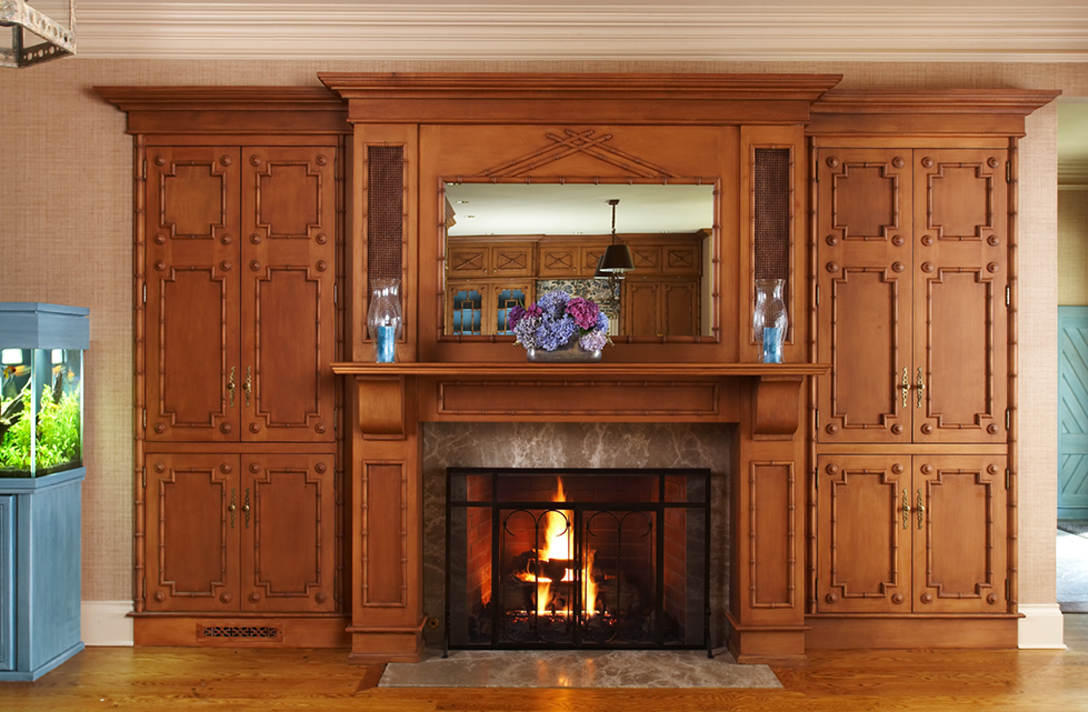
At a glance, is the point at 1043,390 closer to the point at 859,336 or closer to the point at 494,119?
the point at 859,336

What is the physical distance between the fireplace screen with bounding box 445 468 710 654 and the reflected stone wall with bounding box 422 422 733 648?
6 cm

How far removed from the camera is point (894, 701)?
9.93 ft

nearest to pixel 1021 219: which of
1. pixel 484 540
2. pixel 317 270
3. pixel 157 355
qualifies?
pixel 484 540

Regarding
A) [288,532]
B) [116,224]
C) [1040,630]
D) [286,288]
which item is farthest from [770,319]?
[116,224]

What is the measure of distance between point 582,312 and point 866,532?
1645 millimetres

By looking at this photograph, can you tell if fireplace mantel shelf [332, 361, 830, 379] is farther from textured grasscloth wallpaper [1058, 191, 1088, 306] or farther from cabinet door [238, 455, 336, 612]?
textured grasscloth wallpaper [1058, 191, 1088, 306]

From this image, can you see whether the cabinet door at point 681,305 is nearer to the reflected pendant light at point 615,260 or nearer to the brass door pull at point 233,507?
the reflected pendant light at point 615,260

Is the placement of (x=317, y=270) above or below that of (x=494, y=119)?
below

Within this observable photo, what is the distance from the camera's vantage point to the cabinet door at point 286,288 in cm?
353

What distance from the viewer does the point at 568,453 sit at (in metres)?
3.60

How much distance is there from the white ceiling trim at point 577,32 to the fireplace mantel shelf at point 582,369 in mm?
1451

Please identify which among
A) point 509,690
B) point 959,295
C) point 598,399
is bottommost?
point 509,690

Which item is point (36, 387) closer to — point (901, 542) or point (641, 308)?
point (641, 308)

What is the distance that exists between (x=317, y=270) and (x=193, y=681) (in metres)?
1.78
